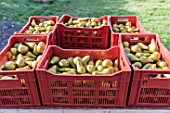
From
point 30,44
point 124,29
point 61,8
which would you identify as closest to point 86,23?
point 124,29

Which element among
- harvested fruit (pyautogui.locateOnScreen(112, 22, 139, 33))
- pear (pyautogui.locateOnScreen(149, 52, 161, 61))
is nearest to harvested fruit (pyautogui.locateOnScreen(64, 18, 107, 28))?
harvested fruit (pyautogui.locateOnScreen(112, 22, 139, 33))

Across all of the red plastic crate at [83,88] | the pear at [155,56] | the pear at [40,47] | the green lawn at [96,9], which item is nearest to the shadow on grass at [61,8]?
the green lawn at [96,9]

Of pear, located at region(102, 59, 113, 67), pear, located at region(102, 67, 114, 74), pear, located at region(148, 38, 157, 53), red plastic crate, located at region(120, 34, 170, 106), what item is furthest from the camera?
pear, located at region(148, 38, 157, 53)

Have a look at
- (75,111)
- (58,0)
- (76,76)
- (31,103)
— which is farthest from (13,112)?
(58,0)

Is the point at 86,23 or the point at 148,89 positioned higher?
the point at 86,23

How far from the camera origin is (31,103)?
1.39 meters

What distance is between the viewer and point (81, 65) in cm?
145

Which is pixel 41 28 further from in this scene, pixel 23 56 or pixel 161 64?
pixel 161 64

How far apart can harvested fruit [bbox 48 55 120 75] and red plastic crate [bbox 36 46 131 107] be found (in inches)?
3.5

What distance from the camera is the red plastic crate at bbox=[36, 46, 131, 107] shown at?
125 centimetres

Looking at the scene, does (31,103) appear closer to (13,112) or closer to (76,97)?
(13,112)

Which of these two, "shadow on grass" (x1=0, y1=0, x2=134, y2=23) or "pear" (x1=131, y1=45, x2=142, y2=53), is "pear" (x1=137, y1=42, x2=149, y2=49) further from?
"shadow on grass" (x1=0, y1=0, x2=134, y2=23)

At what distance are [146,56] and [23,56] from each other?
1.03m

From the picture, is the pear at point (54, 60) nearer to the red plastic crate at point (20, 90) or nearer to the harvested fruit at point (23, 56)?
the harvested fruit at point (23, 56)
